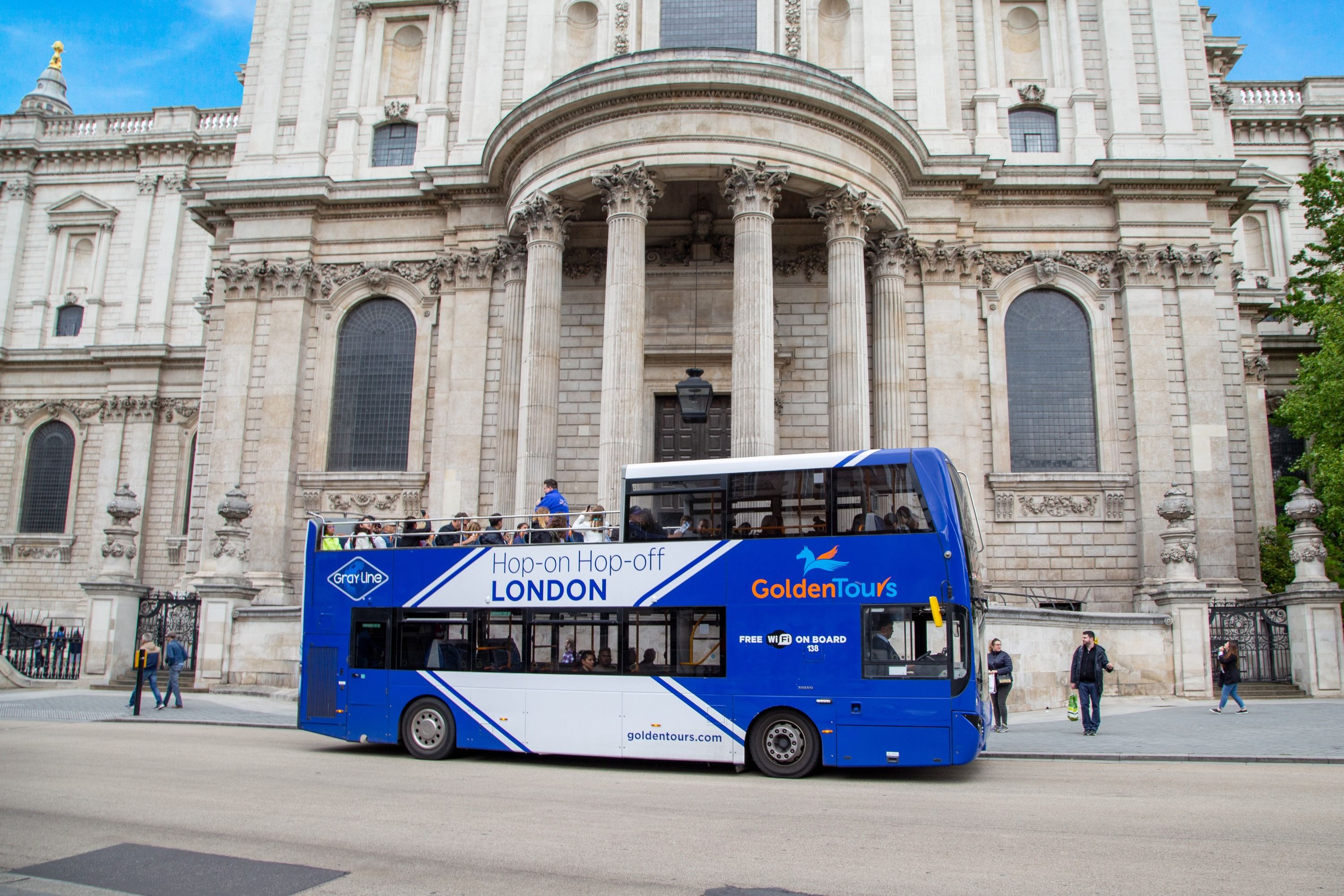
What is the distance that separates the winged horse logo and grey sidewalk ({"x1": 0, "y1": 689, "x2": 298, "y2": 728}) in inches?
418

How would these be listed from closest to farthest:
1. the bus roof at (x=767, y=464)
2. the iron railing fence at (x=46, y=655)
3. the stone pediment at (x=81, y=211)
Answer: the bus roof at (x=767, y=464), the iron railing fence at (x=46, y=655), the stone pediment at (x=81, y=211)

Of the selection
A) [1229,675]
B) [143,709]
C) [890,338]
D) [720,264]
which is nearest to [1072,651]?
[1229,675]

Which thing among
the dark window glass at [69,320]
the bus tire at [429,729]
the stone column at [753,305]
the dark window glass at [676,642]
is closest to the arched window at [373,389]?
the stone column at [753,305]

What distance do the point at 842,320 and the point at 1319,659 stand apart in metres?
12.7

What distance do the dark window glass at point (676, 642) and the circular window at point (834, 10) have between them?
22545 mm

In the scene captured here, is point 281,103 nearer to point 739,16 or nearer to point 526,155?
point 526,155

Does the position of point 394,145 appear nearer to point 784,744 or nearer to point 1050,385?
point 1050,385

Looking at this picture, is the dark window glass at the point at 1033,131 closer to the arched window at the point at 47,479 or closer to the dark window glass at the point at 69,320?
the arched window at the point at 47,479

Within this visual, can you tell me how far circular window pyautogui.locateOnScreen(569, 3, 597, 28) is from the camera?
98.7ft

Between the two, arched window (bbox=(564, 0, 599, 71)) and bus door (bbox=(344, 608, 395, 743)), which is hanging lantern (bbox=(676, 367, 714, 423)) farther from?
arched window (bbox=(564, 0, 599, 71))

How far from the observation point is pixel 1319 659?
21797 mm

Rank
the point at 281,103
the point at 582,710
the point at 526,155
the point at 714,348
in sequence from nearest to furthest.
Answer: the point at 582,710
the point at 526,155
the point at 714,348
the point at 281,103

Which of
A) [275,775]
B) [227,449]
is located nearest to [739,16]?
[227,449]

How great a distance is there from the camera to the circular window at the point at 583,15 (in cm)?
3008
